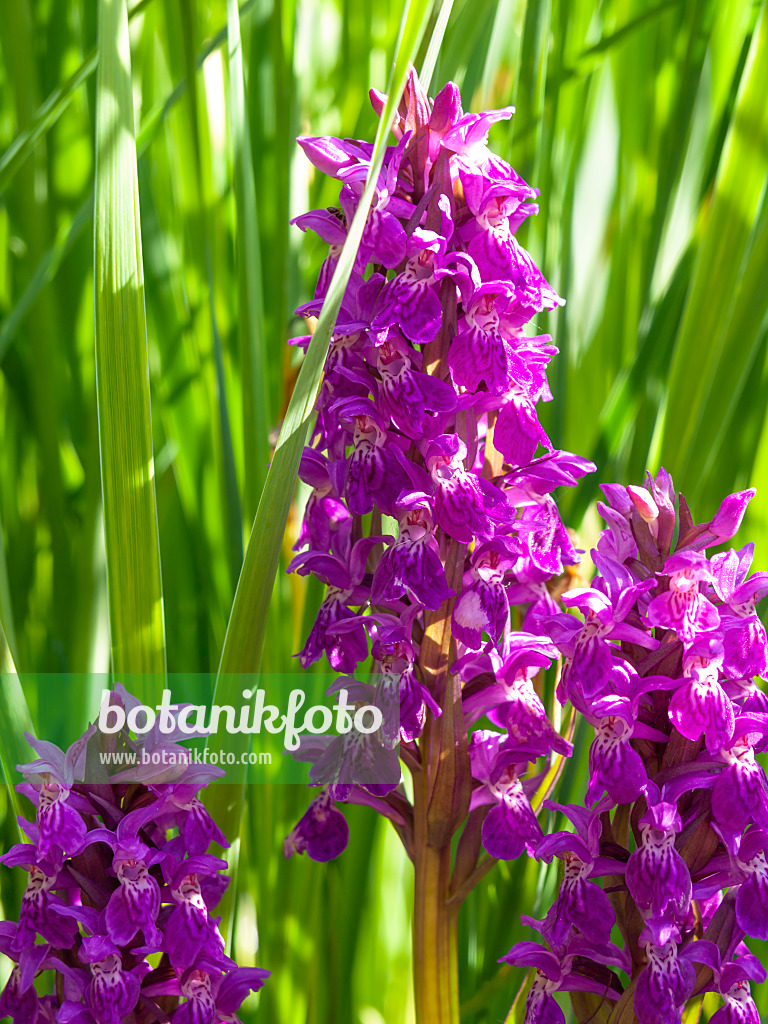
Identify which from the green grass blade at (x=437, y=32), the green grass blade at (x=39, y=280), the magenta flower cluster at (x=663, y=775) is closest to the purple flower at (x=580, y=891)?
the magenta flower cluster at (x=663, y=775)

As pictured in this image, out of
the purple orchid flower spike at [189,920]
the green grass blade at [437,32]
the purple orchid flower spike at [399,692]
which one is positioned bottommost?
the purple orchid flower spike at [189,920]

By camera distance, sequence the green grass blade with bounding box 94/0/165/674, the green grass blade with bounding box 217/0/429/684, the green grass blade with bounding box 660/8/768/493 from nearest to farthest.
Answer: the green grass blade with bounding box 217/0/429/684 < the green grass blade with bounding box 94/0/165/674 < the green grass blade with bounding box 660/8/768/493

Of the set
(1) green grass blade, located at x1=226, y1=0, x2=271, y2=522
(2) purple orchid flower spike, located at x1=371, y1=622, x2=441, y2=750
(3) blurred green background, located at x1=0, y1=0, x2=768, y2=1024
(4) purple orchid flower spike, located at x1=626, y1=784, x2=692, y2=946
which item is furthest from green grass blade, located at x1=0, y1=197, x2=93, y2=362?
(4) purple orchid flower spike, located at x1=626, y1=784, x2=692, y2=946

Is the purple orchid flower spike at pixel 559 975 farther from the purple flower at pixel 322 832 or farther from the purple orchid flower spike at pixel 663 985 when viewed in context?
the purple flower at pixel 322 832

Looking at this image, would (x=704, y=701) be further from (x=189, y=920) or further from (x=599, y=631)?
(x=189, y=920)

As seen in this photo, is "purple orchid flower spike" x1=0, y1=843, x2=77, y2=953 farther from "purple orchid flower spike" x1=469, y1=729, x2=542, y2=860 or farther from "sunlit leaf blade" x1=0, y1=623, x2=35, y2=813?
"purple orchid flower spike" x1=469, y1=729, x2=542, y2=860
